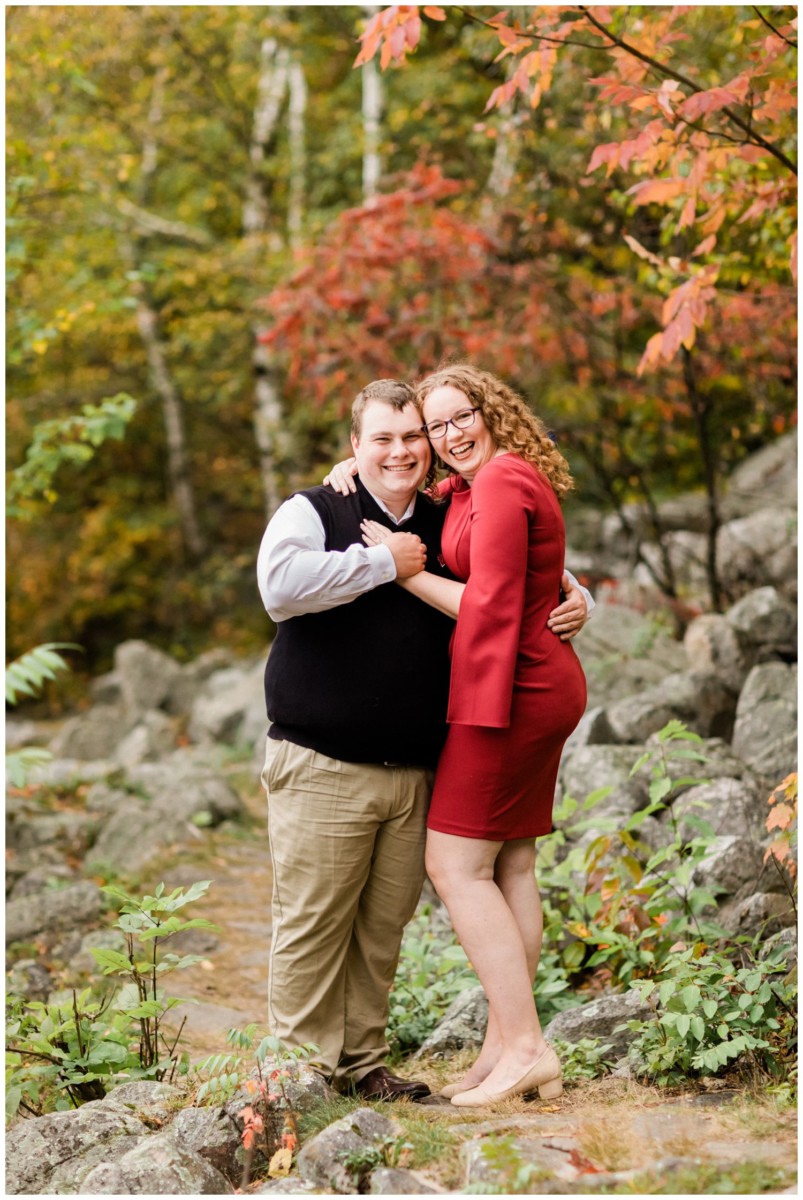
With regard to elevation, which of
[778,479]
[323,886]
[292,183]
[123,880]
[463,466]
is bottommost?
[123,880]

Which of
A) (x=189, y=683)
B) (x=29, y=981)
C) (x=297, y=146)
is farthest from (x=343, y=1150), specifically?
(x=297, y=146)

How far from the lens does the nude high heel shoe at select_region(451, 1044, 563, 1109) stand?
11.3 ft

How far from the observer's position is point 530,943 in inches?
147

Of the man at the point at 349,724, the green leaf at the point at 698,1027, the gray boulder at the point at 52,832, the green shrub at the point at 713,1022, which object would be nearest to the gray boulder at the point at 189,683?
the gray boulder at the point at 52,832

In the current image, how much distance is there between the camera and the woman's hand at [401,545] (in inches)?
138

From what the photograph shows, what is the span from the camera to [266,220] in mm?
14914

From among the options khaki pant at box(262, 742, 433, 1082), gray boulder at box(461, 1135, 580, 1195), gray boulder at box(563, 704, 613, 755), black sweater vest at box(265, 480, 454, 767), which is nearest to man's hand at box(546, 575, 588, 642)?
black sweater vest at box(265, 480, 454, 767)

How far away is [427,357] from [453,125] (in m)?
5.07

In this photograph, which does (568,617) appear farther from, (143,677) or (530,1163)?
(143,677)

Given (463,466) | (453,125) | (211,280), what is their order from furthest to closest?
(211,280), (453,125), (463,466)

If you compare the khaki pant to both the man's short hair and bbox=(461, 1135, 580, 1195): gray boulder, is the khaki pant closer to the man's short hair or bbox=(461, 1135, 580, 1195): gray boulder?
bbox=(461, 1135, 580, 1195): gray boulder

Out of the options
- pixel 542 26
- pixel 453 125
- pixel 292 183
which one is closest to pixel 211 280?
pixel 292 183

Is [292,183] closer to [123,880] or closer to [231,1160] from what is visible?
[123,880]

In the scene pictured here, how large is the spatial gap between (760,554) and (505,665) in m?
6.78
